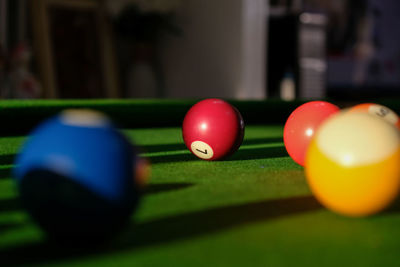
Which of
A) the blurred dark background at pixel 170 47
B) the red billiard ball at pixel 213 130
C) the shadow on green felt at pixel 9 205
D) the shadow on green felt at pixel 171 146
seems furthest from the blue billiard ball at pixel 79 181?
the blurred dark background at pixel 170 47

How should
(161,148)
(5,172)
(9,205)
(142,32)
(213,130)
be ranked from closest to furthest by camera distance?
(9,205) → (5,172) → (213,130) → (161,148) → (142,32)

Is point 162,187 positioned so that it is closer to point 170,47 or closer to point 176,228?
point 176,228

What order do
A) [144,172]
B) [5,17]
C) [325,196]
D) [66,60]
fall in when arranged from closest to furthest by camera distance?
1. [144,172]
2. [325,196]
3. [5,17]
4. [66,60]

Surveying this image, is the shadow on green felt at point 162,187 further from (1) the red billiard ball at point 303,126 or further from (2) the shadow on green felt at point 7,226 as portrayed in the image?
(1) the red billiard ball at point 303,126

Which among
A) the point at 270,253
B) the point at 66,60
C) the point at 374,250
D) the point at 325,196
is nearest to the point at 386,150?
the point at 325,196

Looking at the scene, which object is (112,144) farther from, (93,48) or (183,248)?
(93,48)

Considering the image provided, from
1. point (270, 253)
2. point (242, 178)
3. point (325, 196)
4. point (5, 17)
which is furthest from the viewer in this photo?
point (5, 17)

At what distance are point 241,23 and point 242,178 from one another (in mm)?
5192

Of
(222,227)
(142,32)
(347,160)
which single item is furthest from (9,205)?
(142,32)

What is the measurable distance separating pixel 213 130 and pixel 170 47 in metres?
5.70

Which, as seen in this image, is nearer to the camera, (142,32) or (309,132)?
(309,132)

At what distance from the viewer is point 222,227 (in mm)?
1225

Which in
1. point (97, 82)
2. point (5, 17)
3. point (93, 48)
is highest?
point (5, 17)

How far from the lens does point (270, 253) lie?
104 cm
